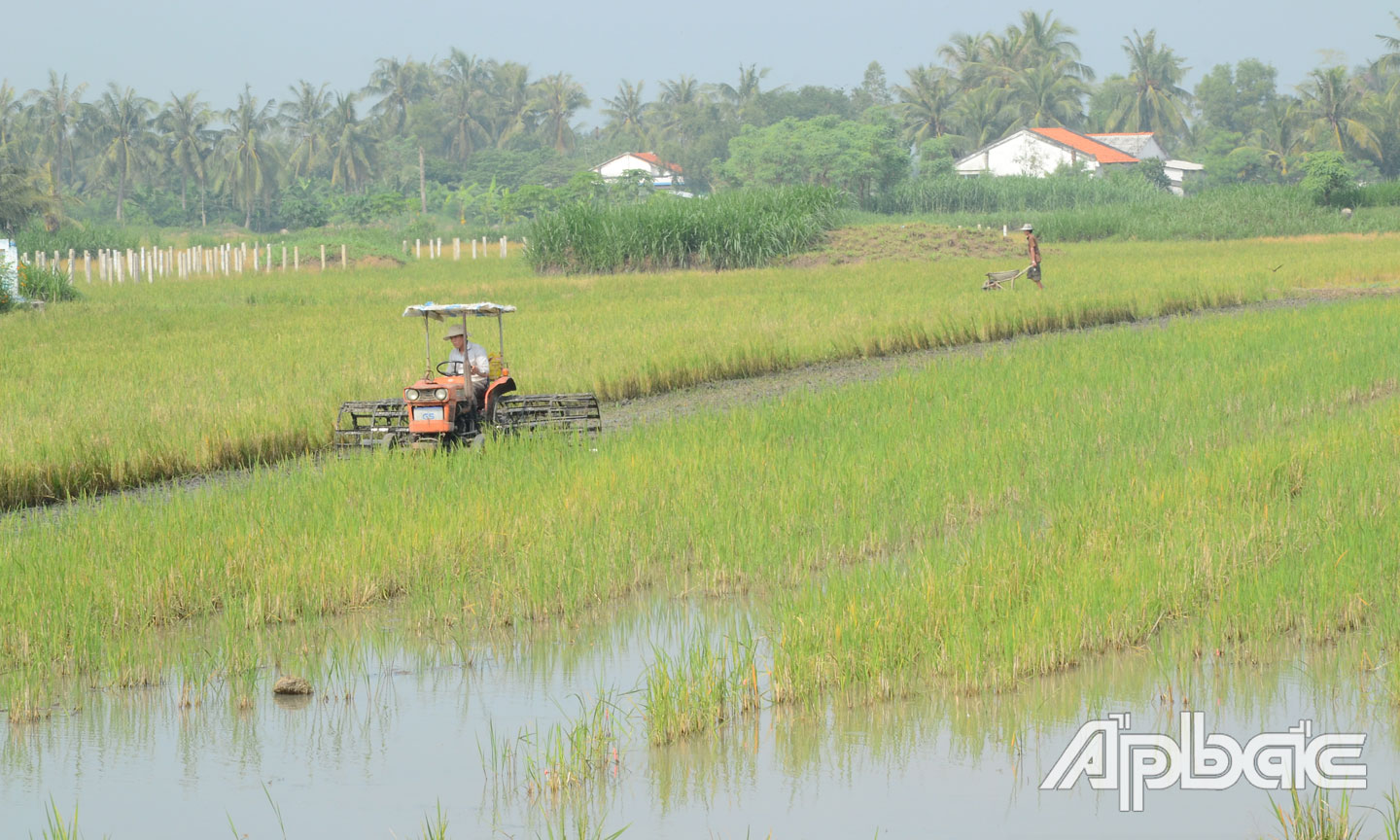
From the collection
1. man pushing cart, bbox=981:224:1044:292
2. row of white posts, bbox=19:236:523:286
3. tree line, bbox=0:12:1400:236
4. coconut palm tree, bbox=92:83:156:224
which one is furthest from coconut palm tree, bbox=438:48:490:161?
man pushing cart, bbox=981:224:1044:292

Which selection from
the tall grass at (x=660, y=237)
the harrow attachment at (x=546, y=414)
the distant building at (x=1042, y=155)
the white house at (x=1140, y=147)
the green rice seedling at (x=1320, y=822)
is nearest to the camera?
the green rice seedling at (x=1320, y=822)

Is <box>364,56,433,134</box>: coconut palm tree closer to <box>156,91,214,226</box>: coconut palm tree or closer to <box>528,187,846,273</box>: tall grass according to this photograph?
<box>156,91,214,226</box>: coconut palm tree

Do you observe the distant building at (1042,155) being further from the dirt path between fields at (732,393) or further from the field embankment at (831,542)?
the field embankment at (831,542)

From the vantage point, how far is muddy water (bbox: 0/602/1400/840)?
4570mm

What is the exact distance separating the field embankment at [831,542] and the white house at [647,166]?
293 feet

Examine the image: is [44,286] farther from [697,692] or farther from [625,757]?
[625,757]

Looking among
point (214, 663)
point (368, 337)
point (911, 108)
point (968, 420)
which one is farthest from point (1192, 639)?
point (911, 108)

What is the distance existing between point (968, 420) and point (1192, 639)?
557 cm

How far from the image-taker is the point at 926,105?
87.1m

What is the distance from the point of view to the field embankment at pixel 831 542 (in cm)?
602

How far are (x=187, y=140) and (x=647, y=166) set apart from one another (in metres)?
31.6

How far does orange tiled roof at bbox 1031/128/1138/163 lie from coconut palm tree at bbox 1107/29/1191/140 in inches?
493

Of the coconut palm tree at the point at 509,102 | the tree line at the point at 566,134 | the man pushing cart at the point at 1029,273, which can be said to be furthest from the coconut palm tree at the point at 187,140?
the man pushing cart at the point at 1029,273

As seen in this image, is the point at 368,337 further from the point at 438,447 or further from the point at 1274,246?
the point at 1274,246
